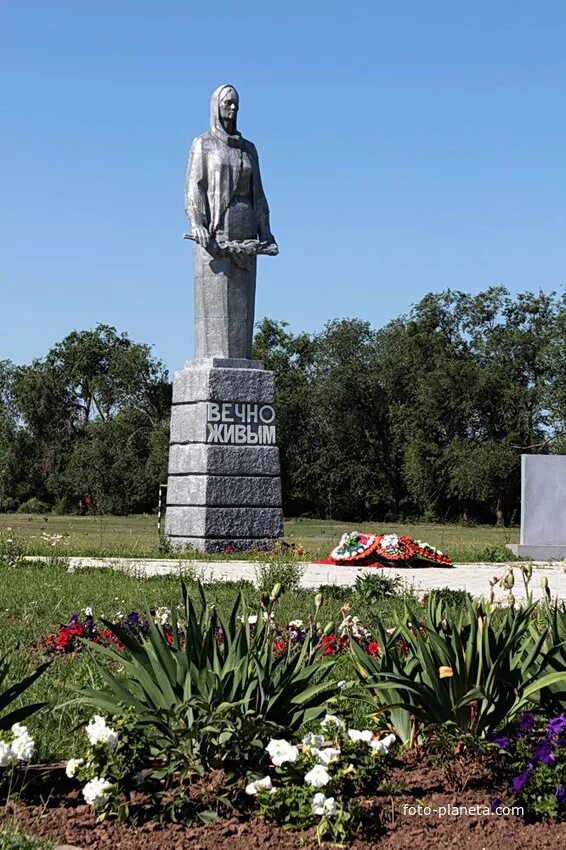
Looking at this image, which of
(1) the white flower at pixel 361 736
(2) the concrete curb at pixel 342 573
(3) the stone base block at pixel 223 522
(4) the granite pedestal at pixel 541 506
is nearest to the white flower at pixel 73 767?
(1) the white flower at pixel 361 736

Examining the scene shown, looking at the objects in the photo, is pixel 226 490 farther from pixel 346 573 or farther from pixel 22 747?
pixel 22 747

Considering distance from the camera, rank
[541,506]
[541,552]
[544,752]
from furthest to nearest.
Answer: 1. [541,506]
2. [541,552]
3. [544,752]

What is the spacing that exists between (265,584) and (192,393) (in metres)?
7.72

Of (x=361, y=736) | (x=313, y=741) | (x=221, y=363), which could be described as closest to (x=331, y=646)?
(x=361, y=736)

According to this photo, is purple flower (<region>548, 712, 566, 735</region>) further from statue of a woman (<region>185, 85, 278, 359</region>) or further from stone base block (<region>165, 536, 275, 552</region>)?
statue of a woman (<region>185, 85, 278, 359</region>)

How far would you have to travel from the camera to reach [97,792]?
4.39 m

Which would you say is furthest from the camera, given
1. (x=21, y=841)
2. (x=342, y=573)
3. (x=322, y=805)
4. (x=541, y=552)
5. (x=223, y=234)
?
(x=541, y=552)

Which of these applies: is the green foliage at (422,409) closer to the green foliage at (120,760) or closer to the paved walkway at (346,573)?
the paved walkway at (346,573)

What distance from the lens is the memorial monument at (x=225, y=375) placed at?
58.9 feet

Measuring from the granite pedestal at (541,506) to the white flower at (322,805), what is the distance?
1594 centimetres

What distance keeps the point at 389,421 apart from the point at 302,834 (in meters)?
41.2

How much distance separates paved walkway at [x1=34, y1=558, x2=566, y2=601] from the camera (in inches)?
520

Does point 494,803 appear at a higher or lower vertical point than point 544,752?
lower

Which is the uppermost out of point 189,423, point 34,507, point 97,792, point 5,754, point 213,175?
point 213,175
